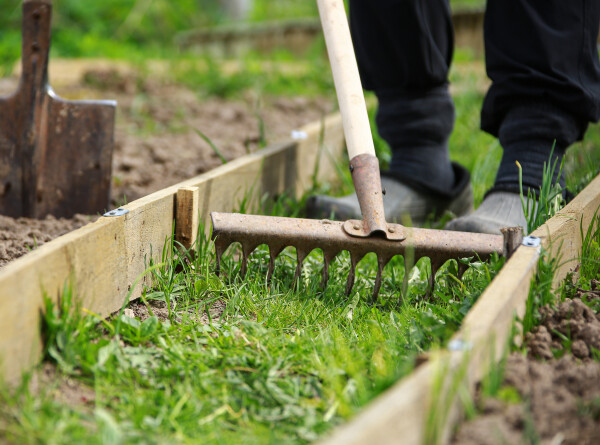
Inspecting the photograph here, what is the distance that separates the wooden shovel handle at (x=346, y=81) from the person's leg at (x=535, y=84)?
1.31ft

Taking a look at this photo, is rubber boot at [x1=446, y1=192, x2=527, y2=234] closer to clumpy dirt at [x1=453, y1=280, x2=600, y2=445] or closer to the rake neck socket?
the rake neck socket

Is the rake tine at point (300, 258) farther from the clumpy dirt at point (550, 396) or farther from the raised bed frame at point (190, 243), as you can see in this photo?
the clumpy dirt at point (550, 396)

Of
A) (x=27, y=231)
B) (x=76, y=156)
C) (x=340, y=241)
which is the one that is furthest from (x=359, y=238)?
(x=76, y=156)

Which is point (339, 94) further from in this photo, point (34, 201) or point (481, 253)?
point (34, 201)

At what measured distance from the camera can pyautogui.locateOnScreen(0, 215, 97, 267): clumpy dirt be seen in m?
2.03

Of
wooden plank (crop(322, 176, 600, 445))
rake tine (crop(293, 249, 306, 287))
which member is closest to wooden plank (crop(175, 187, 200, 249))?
rake tine (crop(293, 249, 306, 287))

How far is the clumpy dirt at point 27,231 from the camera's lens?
2.03 metres

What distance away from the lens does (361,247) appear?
76.7 inches

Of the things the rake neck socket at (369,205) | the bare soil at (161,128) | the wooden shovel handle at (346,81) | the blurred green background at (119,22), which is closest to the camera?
the rake neck socket at (369,205)

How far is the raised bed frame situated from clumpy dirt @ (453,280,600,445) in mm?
50

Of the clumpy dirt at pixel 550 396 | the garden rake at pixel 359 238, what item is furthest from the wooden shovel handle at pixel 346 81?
the clumpy dirt at pixel 550 396

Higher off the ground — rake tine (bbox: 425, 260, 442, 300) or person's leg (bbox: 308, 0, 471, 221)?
person's leg (bbox: 308, 0, 471, 221)

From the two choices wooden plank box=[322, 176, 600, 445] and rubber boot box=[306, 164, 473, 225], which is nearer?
wooden plank box=[322, 176, 600, 445]

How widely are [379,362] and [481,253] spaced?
1.82 ft
